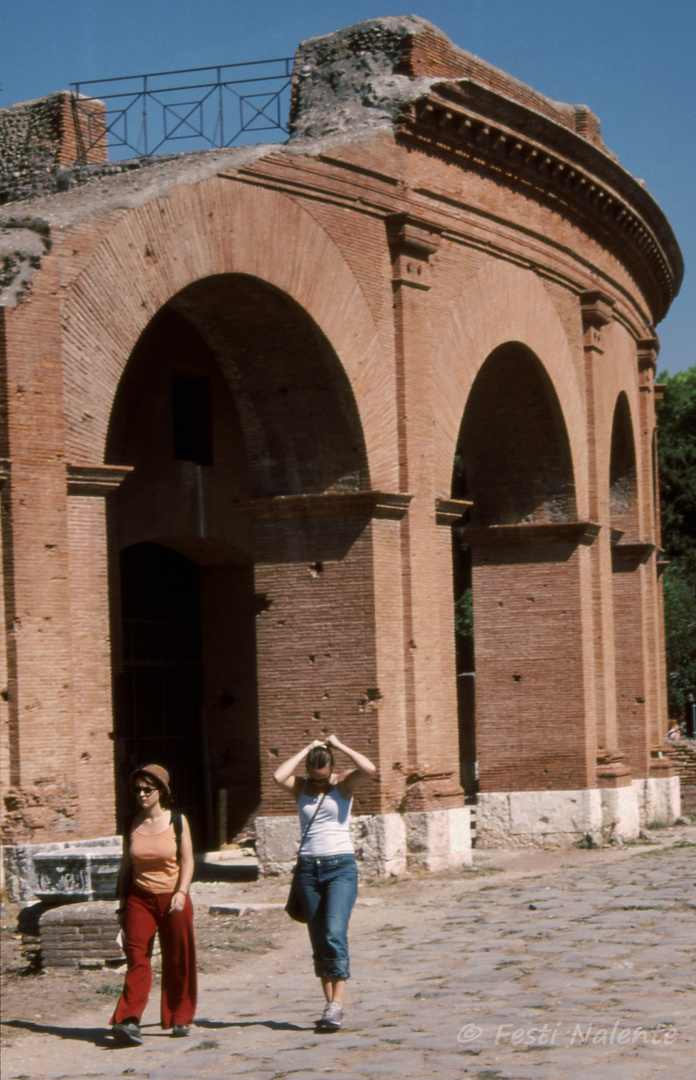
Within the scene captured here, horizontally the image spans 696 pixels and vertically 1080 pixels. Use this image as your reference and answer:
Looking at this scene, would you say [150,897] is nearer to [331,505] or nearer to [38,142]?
[331,505]

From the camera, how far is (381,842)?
1206cm

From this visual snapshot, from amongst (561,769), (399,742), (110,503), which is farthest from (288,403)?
(561,769)

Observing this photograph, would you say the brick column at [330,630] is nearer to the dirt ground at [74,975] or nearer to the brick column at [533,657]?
the dirt ground at [74,975]

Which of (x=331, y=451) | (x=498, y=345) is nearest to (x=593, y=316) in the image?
(x=498, y=345)

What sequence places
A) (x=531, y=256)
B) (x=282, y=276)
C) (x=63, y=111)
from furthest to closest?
(x=531, y=256)
(x=63, y=111)
(x=282, y=276)

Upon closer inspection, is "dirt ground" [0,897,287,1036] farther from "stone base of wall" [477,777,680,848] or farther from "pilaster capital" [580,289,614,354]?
"pilaster capital" [580,289,614,354]

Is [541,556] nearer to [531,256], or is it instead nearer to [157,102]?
[531,256]

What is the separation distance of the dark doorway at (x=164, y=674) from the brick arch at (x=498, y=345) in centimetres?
331

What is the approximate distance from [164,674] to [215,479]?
81.4 inches

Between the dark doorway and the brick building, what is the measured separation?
4 centimetres

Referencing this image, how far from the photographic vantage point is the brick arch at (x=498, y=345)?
1338 centimetres

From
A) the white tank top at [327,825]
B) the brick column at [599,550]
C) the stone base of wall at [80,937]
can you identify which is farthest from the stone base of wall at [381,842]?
the white tank top at [327,825]

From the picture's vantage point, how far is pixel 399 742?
491 inches

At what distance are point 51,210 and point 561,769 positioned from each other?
820cm
